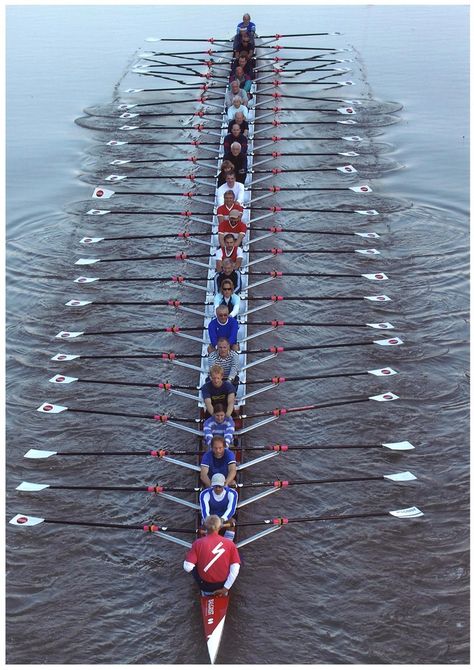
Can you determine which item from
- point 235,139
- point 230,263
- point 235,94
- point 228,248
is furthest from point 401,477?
point 235,94

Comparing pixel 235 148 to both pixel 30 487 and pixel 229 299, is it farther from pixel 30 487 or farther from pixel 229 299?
pixel 30 487

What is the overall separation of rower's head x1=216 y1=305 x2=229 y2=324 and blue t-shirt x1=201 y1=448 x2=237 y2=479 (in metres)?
1.95

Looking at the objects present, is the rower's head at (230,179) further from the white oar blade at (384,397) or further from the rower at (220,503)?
the rower at (220,503)

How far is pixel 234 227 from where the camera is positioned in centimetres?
1205

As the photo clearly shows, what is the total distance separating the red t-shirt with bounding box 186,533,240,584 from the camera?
24.7 ft

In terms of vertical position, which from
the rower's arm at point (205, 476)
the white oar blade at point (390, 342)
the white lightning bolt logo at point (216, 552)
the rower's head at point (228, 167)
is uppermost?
the rower's head at point (228, 167)

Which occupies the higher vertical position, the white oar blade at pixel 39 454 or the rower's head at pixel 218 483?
the rower's head at pixel 218 483

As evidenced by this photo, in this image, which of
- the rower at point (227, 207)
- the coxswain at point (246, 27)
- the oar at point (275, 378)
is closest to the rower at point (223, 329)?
the oar at point (275, 378)

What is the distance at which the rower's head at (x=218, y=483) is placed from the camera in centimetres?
811

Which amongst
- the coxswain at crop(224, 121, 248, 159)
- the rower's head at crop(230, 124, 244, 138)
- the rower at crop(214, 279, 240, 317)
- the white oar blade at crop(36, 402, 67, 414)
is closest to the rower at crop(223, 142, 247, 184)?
the coxswain at crop(224, 121, 248, 159)

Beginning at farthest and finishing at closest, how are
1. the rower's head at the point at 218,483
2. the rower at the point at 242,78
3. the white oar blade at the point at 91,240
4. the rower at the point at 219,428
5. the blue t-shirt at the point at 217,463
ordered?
the rower at the point at 242,78
the white oar blade at the point at 91,240
the rower at the point at 219,428
the blue t-shirt at the point at 217,463
the rower's head at the point at 218,483

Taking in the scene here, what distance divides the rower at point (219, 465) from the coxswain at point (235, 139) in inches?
280

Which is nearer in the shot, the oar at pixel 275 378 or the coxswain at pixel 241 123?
the oar at pixel 275 378

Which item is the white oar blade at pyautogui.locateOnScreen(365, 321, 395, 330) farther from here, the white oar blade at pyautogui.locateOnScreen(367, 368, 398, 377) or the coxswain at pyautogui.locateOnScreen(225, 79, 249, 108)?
the coxswain at pyautogui.locateOnScreen(225, 79, 249, 108)
